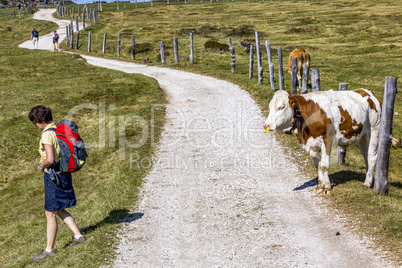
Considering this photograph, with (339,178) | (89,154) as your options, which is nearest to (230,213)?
(339,178)

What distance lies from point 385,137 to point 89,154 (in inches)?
446

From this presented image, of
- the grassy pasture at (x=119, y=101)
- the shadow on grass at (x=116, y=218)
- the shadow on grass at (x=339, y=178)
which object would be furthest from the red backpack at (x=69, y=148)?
the shadow on grass at (x=339, y=178)

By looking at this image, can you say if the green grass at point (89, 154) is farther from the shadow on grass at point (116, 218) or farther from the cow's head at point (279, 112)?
the cow's head at point (279, 112)

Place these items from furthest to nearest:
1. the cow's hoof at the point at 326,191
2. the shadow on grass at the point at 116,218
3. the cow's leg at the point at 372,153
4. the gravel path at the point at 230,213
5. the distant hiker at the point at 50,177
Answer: the cow's leg at the point at 372,153
the cow's hoof at the point at 326,191
the shadow on grass at the point at 116,218
the distant hiker at the point at 50,177
the gravel path at the point at 230,213

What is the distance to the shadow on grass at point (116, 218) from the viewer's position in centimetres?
890

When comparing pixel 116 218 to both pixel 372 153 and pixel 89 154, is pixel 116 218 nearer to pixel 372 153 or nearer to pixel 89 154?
pixel 372 153

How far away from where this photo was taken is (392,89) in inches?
336

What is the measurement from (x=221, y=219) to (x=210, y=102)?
1222cm

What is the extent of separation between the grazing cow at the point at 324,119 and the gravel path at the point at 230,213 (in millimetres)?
1269

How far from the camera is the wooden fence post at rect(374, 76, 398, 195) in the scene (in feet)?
28.1

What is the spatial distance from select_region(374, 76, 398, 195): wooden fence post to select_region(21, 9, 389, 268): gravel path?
1465 millimetres

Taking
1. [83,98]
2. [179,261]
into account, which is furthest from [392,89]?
[83,98]

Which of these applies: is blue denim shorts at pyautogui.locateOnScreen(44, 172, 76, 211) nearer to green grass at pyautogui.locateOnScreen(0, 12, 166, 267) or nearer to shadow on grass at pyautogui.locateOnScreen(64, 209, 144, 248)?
green grass at pyautogui.locateOnScreen(0, 12, 166, 267)

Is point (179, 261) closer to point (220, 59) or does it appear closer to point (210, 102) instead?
point (210, 102)
